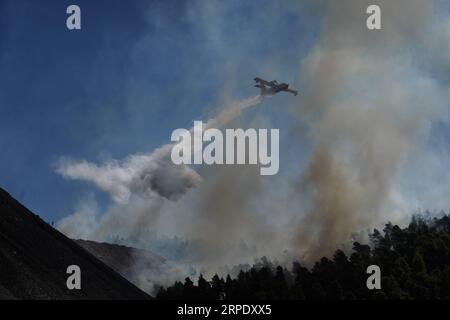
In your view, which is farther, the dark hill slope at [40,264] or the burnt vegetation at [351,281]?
the burnt vegetation at [351,281]

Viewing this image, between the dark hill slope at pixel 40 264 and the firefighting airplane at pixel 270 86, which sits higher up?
the firefighting airplane at pixel 270 86

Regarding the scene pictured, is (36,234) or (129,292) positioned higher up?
(36,234)

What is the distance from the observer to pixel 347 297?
113250 millimetres

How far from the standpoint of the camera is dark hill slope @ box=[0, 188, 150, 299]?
87188 millimetres

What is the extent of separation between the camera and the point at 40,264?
106 meters

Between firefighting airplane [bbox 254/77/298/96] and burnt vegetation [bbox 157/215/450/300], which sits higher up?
firefighting airplane [bbox 254/77/298/96]

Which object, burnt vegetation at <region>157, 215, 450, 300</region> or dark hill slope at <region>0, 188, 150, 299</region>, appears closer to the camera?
dark hill slope at <region>0, 188, 150, 299</region>

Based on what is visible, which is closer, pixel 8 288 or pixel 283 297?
pixel 8 288

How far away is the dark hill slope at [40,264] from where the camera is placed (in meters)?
87.2

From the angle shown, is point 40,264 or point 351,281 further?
point 351,281
